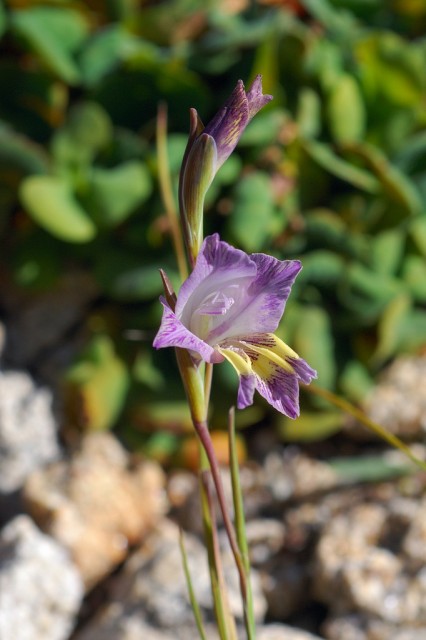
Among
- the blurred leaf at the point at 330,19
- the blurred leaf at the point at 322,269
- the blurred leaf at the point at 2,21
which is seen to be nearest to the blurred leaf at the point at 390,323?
Answer: the blurred leaf at the point at 322,269

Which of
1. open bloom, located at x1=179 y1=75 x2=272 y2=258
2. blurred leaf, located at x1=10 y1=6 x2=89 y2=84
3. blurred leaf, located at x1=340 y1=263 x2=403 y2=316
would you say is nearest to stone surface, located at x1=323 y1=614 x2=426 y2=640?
blurred leaf, located at x1=340 y1=263 x2=403 y2=316

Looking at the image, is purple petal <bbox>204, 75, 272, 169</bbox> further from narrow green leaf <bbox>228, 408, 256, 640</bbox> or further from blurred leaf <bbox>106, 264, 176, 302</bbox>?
blurred leaf <bbox>106, 264, 176, 302</bbox>

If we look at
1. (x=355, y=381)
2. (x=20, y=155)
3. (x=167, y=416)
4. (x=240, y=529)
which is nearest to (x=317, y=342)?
(x=355, y=381)

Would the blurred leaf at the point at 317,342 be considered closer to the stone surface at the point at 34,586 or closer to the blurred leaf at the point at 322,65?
the blurred leaf at the point at 322,65

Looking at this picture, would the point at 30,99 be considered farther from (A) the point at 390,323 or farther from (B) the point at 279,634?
(B) the point at 279,634

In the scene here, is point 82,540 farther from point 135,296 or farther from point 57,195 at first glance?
point 57,195

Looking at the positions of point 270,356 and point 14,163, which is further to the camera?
point 14,163
